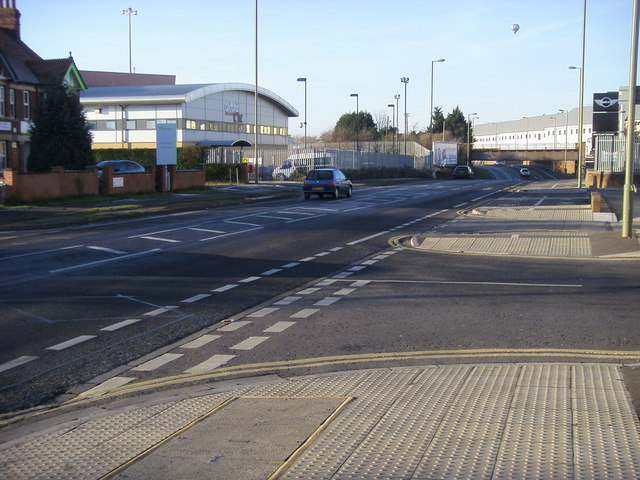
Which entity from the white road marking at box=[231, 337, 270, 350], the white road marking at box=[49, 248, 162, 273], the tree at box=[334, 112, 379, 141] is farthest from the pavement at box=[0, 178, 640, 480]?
the tree at box=[334, 112, 379, 141]

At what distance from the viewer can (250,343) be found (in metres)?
8.00

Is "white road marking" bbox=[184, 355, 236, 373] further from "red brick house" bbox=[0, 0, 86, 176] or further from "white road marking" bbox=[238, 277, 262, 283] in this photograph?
"red brick house" bbox=[0, 0, 86, 176]

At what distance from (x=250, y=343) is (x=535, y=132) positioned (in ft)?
521

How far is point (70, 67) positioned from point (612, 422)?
46864 millimetres

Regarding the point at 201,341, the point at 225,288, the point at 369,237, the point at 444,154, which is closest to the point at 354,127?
the point at 444,154

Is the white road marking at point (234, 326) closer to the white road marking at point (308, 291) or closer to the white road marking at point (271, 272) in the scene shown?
the white road marking at point (308, 291)

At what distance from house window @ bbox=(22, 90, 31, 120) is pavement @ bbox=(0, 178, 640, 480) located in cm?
4220

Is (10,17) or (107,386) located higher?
(10,17)

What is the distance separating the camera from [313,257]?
604 inches

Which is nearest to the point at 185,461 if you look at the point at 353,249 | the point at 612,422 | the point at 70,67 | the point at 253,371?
the point at 253,371

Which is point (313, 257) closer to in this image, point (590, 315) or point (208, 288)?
point (208, 288)

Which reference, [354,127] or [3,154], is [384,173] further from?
[354,127]

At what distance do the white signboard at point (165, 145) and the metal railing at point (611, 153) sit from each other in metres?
25.4

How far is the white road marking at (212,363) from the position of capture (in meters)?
7.00
